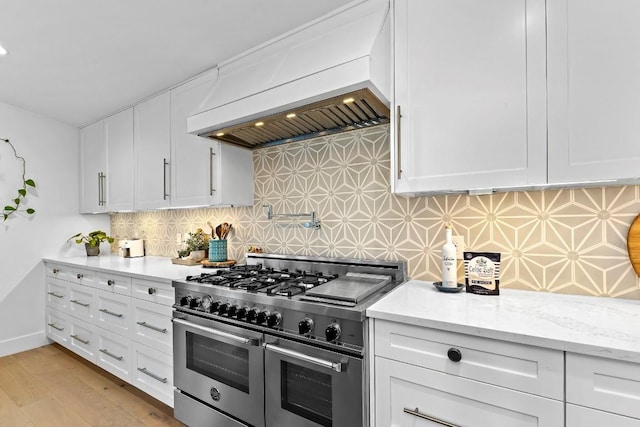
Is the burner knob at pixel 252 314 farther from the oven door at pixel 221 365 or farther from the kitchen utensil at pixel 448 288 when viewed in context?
the kitchen utensil at pixel 448 288

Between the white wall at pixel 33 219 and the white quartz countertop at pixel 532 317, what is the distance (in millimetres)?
3797

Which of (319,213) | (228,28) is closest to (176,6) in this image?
(228,28)

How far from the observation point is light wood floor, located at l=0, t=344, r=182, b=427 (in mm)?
2230

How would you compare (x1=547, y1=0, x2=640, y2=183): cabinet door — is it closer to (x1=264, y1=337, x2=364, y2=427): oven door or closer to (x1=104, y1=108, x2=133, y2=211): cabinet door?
(x1=264, y1=337, x2=364, y2=427): oven door

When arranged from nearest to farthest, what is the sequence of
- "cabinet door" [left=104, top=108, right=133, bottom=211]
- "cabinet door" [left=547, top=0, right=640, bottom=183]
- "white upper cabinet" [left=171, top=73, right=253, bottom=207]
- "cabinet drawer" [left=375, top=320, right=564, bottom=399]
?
"cabinet drawer" [left=375, top=320, right=564, bottom=399]
"cabinet door" [left=547, top=0, right=640, bottom=183]
"white upper cabinet" [left=171, top=73, right=253, bottom=207]
"cabinet door" [left=104, top=108, right=133, bottom=211]

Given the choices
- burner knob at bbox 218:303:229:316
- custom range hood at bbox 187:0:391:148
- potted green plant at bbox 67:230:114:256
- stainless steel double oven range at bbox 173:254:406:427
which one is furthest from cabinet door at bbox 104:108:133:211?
burner knob at bbox 218:303:229:316

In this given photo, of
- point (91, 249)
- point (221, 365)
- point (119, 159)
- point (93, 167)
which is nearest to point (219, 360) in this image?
point (221, 365)

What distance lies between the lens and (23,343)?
3404 mm

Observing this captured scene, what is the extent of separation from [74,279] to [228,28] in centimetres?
263

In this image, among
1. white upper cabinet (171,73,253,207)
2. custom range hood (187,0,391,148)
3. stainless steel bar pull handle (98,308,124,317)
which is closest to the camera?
custom range hood (187,0,391,148)

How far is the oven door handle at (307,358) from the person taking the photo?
138cm

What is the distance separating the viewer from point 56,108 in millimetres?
3359

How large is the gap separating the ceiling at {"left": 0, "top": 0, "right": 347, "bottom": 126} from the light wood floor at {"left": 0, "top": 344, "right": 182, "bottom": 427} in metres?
2.42

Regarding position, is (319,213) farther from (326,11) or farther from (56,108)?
(56,108)
